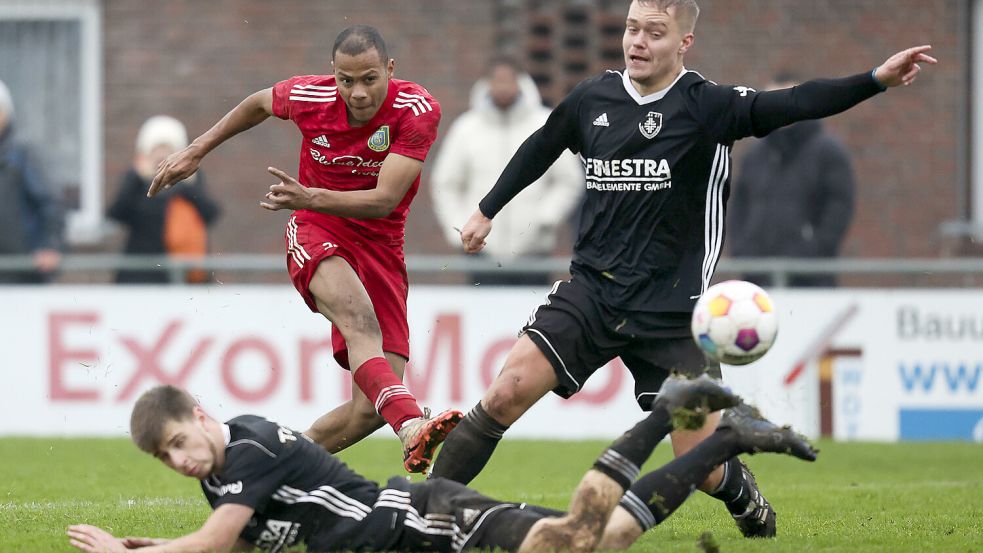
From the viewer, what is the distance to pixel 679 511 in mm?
8367

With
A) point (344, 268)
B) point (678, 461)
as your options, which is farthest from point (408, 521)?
point (344, 268)

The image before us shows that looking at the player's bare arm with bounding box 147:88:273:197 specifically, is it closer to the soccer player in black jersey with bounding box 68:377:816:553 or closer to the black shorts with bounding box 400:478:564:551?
the soccer player in black jersey with bounding box 68:377:816:553

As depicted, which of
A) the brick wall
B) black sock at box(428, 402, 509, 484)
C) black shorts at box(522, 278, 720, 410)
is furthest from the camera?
the brick wall

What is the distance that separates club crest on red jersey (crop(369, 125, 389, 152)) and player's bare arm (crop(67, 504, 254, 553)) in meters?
2.42

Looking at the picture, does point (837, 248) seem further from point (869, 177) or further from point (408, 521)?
point (408, 521)

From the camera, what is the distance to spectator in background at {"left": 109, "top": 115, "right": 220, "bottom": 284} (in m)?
13.9

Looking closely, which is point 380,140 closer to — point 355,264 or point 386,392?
point 355,264

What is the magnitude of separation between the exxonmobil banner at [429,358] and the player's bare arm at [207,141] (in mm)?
5100

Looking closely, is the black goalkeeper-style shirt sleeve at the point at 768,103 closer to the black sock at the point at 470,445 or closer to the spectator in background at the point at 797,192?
the black sock at the point at 470,445

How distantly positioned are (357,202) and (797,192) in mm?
7059

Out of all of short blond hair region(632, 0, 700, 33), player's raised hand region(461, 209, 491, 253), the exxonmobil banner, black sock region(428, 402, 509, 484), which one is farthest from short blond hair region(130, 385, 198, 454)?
the exxonmobil banner

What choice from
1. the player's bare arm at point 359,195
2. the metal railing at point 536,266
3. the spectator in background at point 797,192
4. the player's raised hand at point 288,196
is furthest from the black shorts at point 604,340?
the spectator in background at point 797,192

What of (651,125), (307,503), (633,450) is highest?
(651,125)

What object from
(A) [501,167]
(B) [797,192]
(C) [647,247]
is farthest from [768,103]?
(B) [797,192]
